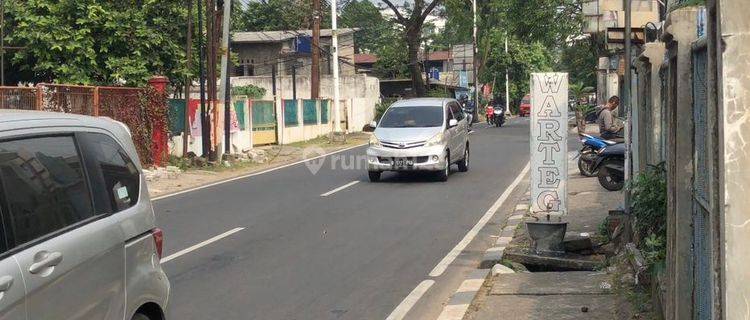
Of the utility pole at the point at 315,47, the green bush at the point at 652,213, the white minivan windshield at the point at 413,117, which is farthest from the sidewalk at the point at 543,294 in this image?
the utility pole at the point at 315,47

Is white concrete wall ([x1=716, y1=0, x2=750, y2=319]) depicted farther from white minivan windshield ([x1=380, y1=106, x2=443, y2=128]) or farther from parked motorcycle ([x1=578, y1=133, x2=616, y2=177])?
white minivan windshield ([x1=380, y1=106, x2=443, y2=128])

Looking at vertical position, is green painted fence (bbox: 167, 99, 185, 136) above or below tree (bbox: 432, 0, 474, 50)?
below

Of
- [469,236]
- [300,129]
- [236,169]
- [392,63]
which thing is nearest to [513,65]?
[392,63]

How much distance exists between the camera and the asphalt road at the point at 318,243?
8008 millimetres

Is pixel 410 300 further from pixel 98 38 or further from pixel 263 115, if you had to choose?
pixel 263 115

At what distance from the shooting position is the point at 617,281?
26.8 feet

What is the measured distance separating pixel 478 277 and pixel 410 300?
1.25m

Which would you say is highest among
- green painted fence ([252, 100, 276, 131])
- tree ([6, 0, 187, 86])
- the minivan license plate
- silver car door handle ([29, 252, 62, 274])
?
tree ([6, 0, 187, 86])

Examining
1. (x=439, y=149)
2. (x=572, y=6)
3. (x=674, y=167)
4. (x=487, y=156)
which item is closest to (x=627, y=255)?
(x=674, y=167)

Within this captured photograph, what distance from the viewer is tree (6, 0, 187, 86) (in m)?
25.5

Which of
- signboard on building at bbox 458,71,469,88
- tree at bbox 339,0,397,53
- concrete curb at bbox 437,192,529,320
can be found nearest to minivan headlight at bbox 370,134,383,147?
concrete curb at bbox 437,192,529,320

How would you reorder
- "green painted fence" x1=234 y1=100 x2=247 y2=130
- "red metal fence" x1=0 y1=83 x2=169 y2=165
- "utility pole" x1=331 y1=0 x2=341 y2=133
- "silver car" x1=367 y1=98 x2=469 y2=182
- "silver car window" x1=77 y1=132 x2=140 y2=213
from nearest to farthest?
"silver car window" x1=77 y1=132 x2=140 y2=213 → "red metal fence" x1=0 y1=83 x2=169 y2=165 → "silver car" x1=367 y1=98 x2=469 y2=182 → "green painted fence" x1=234 y1=100 x2=247 y2=130 → "utility pole" x1=331 y1=0 x2=341 y2=133

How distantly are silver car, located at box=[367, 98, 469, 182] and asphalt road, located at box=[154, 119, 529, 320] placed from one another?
43 cm

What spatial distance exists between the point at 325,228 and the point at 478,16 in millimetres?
41227
